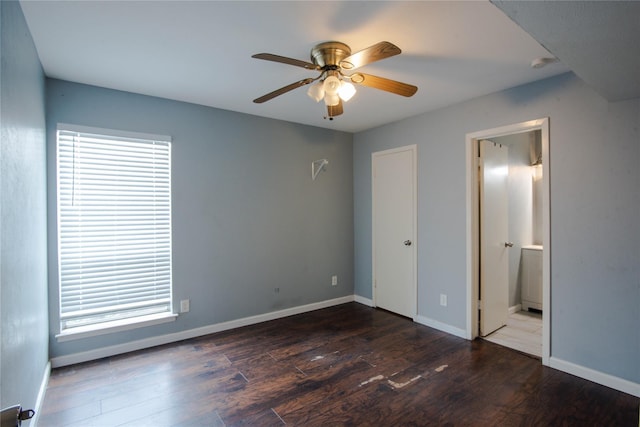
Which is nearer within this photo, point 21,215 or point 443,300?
point 21,215

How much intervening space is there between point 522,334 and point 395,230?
1.75 metres

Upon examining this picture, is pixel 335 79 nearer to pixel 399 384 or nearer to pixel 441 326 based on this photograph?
pixel 399 384

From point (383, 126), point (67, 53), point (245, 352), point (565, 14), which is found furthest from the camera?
point (383, 126)

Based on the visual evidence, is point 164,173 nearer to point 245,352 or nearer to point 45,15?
point 45,15

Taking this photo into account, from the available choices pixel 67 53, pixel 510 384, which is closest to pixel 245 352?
pixel 510 384

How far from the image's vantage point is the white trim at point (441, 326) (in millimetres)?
3396

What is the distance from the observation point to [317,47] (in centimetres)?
212

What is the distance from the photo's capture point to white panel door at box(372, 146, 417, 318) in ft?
12.8

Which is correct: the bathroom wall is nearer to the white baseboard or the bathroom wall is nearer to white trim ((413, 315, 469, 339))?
white trim ((413, 315, 469, 339))

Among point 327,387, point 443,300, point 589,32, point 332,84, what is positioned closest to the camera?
point 589,32

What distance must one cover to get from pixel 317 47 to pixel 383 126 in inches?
89.6

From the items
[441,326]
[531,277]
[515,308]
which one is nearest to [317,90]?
[441,326]

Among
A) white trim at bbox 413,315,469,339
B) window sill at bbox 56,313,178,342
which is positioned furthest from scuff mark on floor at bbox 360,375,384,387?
window sill at bbox 56,313,178,342

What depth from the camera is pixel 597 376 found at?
8.14 feet
